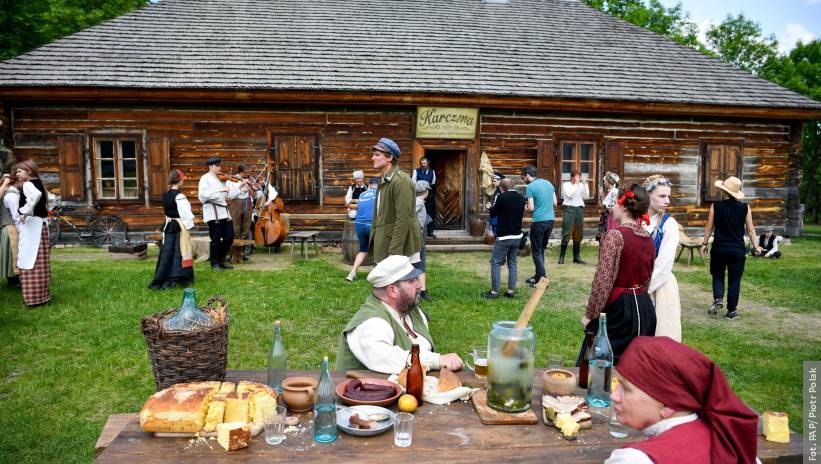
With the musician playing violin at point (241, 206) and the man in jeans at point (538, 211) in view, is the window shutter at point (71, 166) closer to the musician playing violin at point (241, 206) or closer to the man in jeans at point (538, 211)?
the musician playing violin at point (241, 206)

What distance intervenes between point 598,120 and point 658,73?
2482mm

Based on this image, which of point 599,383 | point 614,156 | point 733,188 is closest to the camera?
point 599,383

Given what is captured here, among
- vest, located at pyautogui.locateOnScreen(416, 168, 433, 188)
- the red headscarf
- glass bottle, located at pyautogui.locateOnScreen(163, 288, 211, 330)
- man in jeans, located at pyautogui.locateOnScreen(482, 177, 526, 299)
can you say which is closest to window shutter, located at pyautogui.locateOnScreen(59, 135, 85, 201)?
vest, located at pyautogui.locateOnScreen(416, 168, 433, 188)

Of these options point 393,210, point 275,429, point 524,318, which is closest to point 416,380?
point 524,318

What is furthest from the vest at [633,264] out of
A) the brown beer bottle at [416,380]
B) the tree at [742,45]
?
the tree at [742,45]

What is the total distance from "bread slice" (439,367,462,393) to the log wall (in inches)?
427

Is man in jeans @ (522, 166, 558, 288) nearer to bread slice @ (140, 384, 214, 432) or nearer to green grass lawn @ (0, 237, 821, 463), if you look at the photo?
green grass lawn @ (0, 237, 821, 463)

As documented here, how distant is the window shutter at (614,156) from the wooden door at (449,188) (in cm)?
360

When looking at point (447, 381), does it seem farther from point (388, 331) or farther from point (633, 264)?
point (633, 264)

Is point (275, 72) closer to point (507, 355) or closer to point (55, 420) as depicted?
point (55, 420)

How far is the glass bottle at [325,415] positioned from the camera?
2.29 metres

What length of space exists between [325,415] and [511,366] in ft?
2.62

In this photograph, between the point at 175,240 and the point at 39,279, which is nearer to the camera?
the point at 39,279

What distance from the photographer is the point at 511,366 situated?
2484 mm
